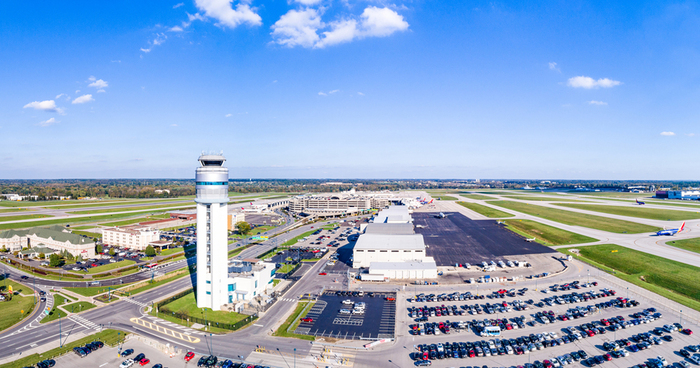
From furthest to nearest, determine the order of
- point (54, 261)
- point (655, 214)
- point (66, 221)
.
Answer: point (655, 214) < point (66, 221) < point (54, 261)

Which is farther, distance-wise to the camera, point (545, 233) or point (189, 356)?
point (545, 233)

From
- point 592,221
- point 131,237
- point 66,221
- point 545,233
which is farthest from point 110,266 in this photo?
point 592,221

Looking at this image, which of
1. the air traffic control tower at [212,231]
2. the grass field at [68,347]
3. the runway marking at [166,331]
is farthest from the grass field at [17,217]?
the air traffic control tower at [212,231]

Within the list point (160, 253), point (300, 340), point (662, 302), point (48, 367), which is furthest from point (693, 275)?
point (160, 253)

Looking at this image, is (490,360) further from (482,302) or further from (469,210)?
(469,210)

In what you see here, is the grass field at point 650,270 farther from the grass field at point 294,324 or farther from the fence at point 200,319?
the fence at point 200,319

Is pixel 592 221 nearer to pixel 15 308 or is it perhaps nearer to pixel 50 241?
pixel 15 308
